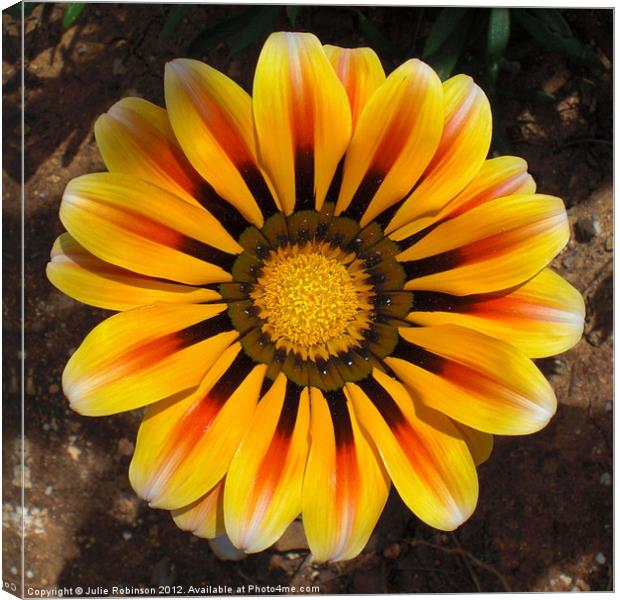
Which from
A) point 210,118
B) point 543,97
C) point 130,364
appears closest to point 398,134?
point 210,118

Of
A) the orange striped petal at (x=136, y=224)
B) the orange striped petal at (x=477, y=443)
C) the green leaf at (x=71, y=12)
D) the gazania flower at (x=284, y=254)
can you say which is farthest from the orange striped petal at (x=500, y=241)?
the green leaf at (x=71, y=12)

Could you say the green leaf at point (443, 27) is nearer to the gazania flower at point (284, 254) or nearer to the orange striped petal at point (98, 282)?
the gazania flower at point (284, 254)

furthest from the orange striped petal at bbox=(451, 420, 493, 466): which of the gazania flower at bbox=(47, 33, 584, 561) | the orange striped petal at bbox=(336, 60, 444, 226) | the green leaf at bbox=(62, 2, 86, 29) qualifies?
the green leaf at bbox=(62, 2, 86, 29)

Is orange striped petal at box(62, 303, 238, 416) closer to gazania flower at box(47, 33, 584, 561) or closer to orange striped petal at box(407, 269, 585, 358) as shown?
gazania flower at box(47, 33, 584, 561)

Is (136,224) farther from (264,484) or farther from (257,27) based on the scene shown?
(257,27)

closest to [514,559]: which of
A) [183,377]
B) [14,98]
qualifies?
[183,377]

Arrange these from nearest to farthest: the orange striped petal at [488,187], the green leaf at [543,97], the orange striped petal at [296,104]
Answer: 1. the orange striped petal at [296,104]
2. the orange striped petal at [488,187]
3. the green leaf at [543,97]
